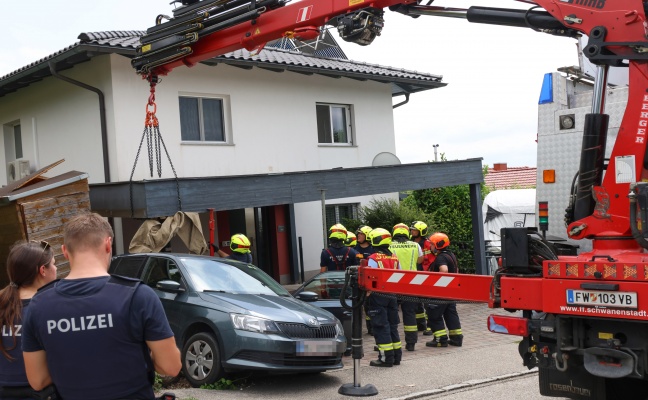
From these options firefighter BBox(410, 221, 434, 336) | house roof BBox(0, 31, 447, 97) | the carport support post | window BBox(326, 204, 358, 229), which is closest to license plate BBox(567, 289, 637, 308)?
the carport support post

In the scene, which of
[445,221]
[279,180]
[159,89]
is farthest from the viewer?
[445,221]

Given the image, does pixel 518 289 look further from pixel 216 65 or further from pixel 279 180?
pixel 216 65

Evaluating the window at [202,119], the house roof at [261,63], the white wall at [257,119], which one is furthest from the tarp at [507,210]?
the window at [202,119]

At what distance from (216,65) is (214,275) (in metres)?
7.89

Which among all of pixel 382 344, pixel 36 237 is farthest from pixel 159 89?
pixel 382 344

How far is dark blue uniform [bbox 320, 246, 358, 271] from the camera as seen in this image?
1217 centimetres

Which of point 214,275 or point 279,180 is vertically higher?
point 279,180

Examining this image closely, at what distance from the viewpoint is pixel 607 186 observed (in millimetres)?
5770

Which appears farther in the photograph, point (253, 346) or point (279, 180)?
point (279, 180)

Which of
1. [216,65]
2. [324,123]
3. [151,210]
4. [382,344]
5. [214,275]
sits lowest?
[382,344]

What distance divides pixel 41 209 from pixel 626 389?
8.43 meters

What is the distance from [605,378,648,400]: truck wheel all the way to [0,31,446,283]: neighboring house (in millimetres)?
7688

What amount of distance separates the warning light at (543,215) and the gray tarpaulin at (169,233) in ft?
20.6

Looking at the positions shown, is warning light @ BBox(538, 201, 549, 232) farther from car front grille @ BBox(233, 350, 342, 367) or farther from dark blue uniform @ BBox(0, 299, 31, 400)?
dark blue uniform @ BBox(0, 299, 31, 400)
